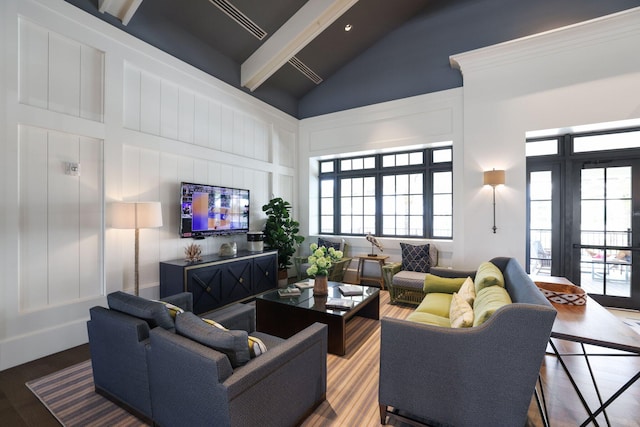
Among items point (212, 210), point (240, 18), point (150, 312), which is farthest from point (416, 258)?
point (240, 18)

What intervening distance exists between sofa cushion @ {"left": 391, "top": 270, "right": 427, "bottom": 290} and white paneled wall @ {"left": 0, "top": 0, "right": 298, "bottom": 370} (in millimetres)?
3103

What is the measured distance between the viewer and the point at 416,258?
4.82 meters

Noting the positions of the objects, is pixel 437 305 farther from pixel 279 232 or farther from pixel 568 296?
pixel 279 232

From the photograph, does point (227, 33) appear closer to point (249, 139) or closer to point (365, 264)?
point (249, 139)

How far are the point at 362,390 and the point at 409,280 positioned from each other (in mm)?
2206

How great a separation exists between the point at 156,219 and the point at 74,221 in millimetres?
793

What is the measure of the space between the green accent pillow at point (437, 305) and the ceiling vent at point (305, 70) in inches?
183

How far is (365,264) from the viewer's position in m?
5.71

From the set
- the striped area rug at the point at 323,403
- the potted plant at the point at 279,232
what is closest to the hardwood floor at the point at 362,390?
the striped area rug at the point at 323,403

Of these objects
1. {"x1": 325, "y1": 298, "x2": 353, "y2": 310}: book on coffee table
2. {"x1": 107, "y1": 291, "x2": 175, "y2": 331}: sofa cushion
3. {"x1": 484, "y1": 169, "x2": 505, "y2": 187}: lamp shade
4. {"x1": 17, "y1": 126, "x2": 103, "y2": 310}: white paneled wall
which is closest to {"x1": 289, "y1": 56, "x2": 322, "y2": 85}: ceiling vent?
{"x1": 17, "y1": 126, "x2": 103, "y2": 310}: white paneled wall

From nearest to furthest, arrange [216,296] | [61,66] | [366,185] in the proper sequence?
1. [61,66]
2. [216,296]
3. [366,185]

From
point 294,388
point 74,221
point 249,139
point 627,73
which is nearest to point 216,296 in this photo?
point 74,221

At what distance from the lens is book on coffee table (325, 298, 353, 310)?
9.45 ft

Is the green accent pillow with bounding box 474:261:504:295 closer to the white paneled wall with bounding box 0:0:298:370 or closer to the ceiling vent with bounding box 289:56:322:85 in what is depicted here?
the white paneled wall with bounding box 0:0:298:370
